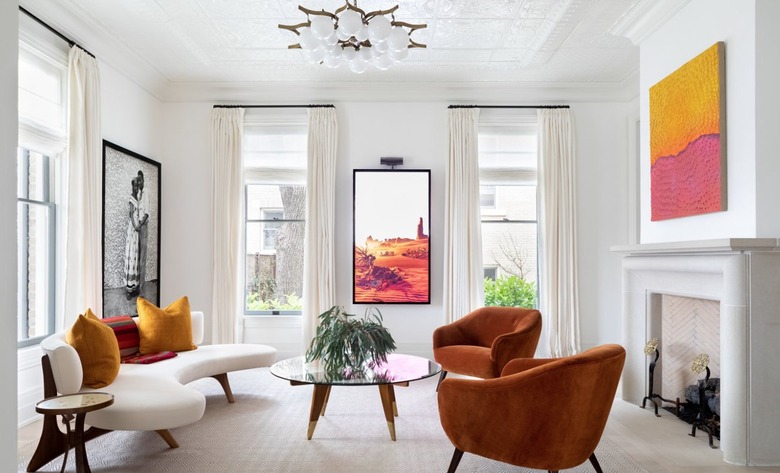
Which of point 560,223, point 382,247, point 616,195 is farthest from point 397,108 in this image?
point 616,195

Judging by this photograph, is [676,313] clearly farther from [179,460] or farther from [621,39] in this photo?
[179,460]

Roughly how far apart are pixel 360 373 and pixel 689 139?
294 centimetres

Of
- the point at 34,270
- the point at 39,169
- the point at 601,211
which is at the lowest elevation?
the point at 34,270

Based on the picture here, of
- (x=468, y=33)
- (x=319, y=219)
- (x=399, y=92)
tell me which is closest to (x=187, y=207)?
(x=319, y=219)

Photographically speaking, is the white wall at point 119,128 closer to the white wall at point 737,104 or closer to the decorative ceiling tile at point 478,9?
the decorative ceiling tile at point 478,9

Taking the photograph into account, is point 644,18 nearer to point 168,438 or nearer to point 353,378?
point 353,378

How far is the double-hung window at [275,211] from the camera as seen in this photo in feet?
21.6

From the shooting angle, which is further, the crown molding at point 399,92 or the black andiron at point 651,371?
the crown molding at point 399,92

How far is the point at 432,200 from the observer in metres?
6.50

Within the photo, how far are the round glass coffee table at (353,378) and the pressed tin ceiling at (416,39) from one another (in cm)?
295

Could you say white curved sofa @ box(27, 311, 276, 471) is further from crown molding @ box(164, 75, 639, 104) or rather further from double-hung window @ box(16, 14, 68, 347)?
crown molding @ box(164, 75, 639, 104)

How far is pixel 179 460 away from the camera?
10.9ft

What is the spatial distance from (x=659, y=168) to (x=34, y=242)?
5.15m

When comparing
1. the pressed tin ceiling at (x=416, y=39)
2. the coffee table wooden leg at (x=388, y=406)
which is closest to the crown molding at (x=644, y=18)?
the pressed tin ceiling at (x=416, y=39)
